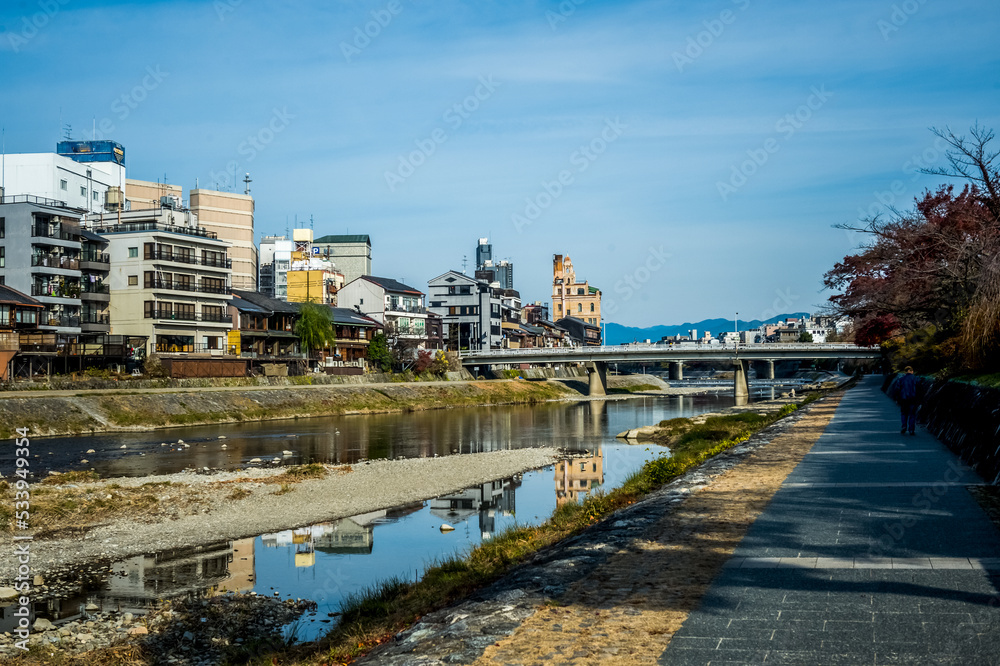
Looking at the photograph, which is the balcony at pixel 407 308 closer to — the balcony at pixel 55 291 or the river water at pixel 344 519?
the river water at pixel 344 519

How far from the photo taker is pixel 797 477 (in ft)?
42.9

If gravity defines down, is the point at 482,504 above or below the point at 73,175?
below

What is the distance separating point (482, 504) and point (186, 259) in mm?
49826

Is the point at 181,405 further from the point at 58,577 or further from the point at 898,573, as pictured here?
the point at 898,573

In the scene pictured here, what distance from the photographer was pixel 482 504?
2244 centimetres

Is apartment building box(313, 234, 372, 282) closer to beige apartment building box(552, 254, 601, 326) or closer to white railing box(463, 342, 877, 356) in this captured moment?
white railing box(463, 342, 877, 356)

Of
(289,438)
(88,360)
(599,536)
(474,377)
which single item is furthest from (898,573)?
(474,377)

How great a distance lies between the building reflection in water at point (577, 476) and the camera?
75.9ft

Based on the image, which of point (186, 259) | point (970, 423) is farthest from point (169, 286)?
Answer: point (970, 423)

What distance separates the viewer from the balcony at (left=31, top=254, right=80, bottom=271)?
5428cm

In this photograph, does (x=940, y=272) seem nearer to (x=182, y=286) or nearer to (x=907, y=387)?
(x=907, y=387)

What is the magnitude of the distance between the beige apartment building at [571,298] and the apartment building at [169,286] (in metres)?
102

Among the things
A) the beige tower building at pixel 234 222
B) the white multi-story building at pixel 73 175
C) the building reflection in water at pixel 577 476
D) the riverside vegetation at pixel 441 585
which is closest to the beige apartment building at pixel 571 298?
the beige tower building at pixel 234 222

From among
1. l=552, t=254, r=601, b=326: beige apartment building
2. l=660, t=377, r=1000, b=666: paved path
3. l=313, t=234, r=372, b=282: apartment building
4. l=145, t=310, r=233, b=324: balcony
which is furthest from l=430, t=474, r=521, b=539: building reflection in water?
l=552, t=254, r=601, b=326: beige apartment building
